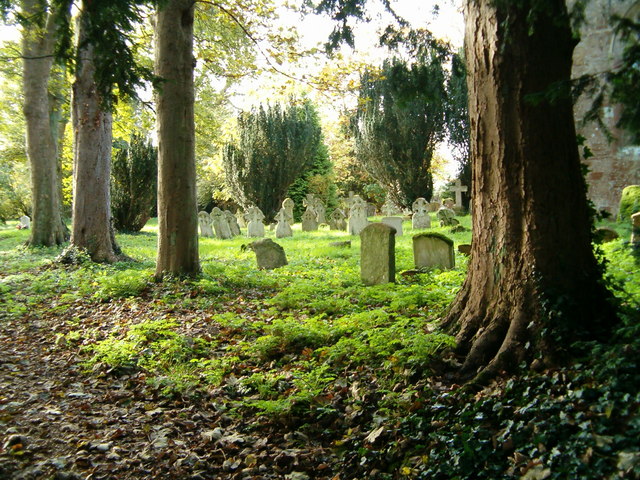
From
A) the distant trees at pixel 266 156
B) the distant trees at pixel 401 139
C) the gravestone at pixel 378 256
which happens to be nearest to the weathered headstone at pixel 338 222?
the distant trees at pixel 401 139

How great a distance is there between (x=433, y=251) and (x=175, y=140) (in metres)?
4.81

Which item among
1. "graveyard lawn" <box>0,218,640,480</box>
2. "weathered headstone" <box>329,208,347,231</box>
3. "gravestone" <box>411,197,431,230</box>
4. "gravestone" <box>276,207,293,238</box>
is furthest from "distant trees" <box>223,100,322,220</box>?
"graveyard lawn" <box>0,218,640,480</box>

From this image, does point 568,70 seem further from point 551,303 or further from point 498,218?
point 551,303

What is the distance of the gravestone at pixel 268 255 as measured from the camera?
996 centimetres

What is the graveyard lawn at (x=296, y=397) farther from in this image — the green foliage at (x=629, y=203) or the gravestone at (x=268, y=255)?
the gravestone at (x=268, y=255)

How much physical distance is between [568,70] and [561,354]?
2170mm

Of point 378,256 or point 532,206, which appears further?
point 378,256

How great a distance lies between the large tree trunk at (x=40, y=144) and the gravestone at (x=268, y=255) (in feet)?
25.2

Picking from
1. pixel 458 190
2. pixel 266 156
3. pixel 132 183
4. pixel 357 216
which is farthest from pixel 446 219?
pixel 132 183

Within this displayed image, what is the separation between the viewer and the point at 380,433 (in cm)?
326

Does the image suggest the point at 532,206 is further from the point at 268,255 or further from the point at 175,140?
the point at 268,255

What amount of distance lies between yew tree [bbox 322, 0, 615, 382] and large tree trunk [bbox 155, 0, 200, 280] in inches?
209

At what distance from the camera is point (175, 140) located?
776 cm

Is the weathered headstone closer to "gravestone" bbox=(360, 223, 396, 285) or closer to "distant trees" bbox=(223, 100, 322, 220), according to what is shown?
"distant trees" bbox=(223, 100, 322, 220)
